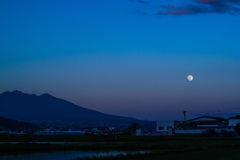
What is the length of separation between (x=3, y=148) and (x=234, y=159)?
24.3 m

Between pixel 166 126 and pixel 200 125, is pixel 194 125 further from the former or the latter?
pixel 166 126

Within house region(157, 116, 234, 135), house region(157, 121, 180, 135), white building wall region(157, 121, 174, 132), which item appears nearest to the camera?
house region(157, 116, 234, 135)

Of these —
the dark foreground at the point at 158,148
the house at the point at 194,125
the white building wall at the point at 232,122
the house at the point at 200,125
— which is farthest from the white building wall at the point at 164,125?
the dark foreground at the point at 158,148

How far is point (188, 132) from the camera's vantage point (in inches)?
3585

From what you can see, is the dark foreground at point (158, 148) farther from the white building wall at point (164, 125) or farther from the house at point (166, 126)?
the white building wall at point (164, 125)

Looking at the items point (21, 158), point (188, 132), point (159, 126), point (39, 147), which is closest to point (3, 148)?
point (39, 147)

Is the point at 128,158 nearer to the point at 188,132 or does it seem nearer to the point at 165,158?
the point at 165,158

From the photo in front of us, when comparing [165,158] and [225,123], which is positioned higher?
[225,123]

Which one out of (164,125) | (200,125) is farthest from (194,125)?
(164,125)

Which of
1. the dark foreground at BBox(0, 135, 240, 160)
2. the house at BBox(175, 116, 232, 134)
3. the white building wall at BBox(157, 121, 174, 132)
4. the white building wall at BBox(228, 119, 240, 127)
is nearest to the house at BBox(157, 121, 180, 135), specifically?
the white building wall at BBox(157, 121, 174, 132)

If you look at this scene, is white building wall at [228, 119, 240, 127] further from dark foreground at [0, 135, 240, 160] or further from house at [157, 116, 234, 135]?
dark foreground at [0, 135, 240, 160]

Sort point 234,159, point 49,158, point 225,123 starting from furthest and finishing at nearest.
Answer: point 225,123 < point 49,158 < point 234,159

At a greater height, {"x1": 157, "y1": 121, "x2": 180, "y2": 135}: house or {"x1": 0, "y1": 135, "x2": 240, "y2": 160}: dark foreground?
{"x1": 157, "y1": 121, "x2": 180, "y2": 135}: house

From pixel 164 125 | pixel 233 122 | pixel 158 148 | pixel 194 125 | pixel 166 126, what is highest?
pixel 233 122
